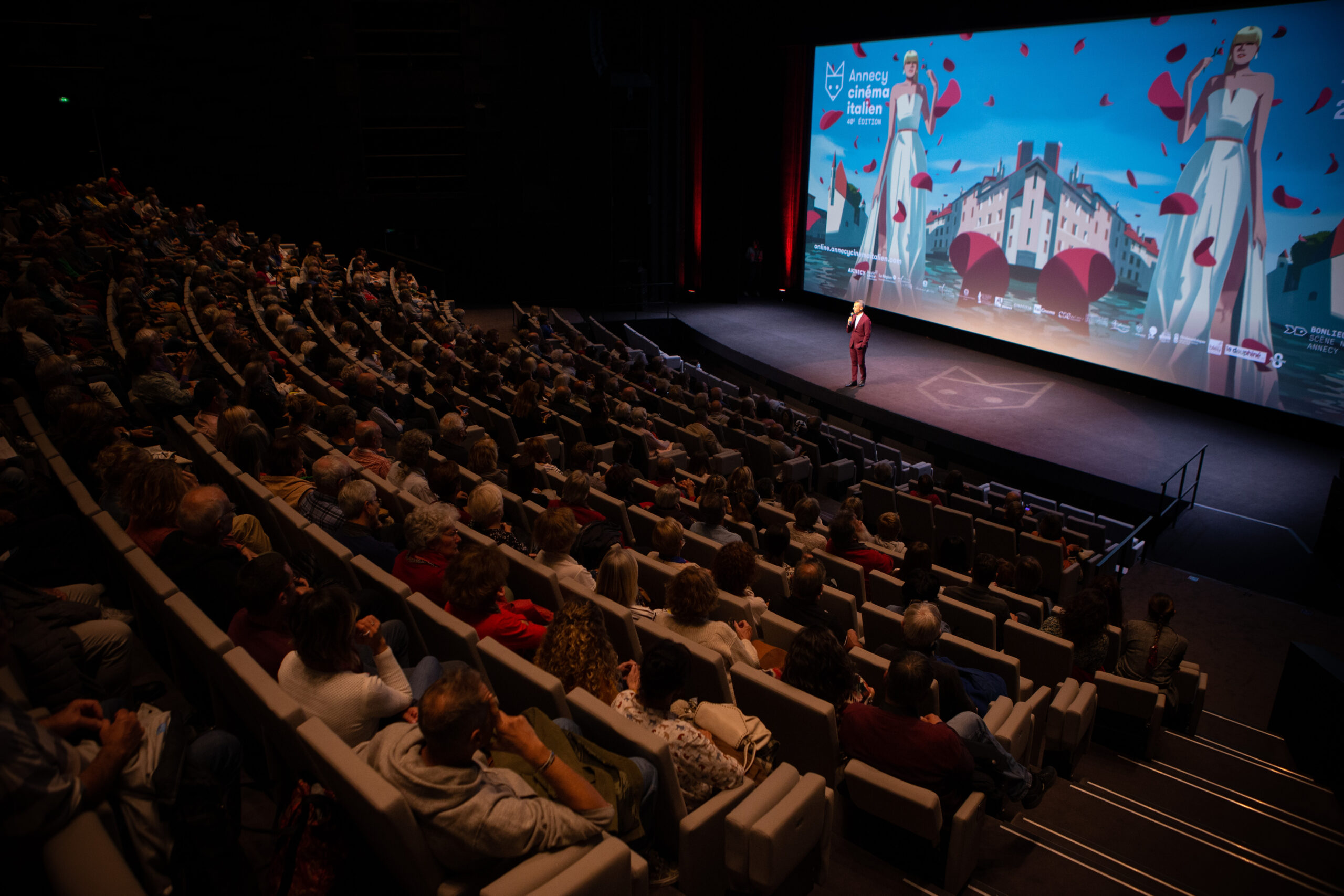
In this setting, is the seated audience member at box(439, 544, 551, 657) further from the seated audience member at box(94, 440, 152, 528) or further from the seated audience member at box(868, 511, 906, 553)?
the seated audience member at box(868, 511, 906, 553)

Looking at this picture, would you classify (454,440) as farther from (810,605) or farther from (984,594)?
(984,594)

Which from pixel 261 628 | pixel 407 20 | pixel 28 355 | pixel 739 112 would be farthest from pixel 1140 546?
pixel 407 20

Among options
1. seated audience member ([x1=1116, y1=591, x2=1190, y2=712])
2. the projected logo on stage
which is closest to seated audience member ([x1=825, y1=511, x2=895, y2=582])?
seated audience member ([x1=1116, y1=591, x2=1190, y2=712])

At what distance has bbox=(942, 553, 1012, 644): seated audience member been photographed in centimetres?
416

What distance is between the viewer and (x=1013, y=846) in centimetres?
301

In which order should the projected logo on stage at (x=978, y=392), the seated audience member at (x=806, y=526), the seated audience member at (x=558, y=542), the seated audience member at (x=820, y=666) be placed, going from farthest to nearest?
1. the projected logo on stage at (x=978, y=392)
2. the seated audience member at (x=806, y=526)
3. the seated audience member at (x=558, y=542)
4. the seated audience member at (x=820, y=666)

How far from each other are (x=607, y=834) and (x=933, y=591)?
2478 mm

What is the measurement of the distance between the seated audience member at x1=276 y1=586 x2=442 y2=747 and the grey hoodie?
0.33 metres

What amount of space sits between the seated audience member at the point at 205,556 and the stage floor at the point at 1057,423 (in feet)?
25.4

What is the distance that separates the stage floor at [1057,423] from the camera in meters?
7.95

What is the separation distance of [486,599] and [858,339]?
28.8 ft

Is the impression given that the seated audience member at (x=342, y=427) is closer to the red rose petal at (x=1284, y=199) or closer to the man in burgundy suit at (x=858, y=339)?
the man in burgundy suit at (x=858, y=339)

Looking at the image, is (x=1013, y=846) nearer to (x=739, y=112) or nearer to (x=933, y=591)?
(x=933, y=591)

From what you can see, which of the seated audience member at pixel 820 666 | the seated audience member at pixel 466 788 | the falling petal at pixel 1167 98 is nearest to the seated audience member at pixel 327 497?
the seated audience member at pixel 466 788
